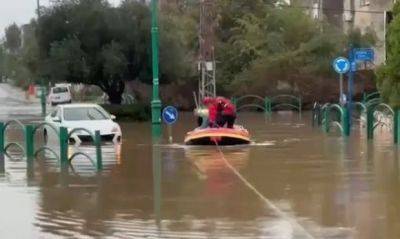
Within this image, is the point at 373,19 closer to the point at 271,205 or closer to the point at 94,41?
the point at 94,41

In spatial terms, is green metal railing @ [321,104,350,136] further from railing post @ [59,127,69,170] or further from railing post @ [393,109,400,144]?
railing post @ [59,127,69,170]

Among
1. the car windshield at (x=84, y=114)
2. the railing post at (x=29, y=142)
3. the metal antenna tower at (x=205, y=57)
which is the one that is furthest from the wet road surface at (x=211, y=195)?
the metal antenna tower at (x=205, y=57)

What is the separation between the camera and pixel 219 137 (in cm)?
2258

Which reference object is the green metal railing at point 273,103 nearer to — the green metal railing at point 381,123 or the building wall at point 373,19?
the building wall at point 373,19

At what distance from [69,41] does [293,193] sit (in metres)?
27.2

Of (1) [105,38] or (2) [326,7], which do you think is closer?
(1) [105,38]

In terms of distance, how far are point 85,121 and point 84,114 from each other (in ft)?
2.80

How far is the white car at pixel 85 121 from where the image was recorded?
83.9 ft

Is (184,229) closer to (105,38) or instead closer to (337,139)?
Result: (337,139)

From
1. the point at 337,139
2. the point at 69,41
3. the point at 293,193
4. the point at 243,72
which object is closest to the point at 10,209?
the point at 293,193

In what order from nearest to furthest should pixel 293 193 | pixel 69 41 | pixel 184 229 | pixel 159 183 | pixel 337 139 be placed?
pixel 184 229
pixel 293 193
pixel 159 183
pixel 337 139
pixel 69 41

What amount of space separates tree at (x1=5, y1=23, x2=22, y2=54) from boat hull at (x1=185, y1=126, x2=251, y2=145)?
5008 inches

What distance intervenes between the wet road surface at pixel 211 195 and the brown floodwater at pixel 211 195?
0.02 m

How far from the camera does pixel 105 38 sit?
39.4 m
